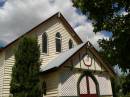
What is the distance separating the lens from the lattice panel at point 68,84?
2050 centimetres

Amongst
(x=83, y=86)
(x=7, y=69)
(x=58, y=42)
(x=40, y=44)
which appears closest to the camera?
(x=83, y=86)

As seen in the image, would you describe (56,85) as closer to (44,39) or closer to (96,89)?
(96,89)

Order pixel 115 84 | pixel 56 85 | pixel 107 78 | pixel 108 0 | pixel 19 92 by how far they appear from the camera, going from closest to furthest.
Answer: pixel 108 0
pixel 19 92
pixel 56 85
pixel 107 78
pixel 115 84

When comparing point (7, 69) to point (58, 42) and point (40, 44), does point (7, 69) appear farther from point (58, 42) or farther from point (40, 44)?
point (58, 42)

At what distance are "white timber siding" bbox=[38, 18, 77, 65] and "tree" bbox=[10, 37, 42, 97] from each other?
14.0ft

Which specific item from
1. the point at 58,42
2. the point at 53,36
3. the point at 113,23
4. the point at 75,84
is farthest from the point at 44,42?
the point at 113,23

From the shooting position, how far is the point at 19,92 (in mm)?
19172

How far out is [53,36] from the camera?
1051 inches

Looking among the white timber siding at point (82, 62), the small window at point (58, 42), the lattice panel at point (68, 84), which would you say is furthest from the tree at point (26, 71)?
the small window at point (58, 42)

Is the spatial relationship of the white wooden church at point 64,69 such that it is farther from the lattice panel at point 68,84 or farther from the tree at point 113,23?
the tree at point 113,23

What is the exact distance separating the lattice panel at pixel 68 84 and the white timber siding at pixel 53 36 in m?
4.40

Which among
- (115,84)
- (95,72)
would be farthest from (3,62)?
(115,84)

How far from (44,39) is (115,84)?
11.6 meters

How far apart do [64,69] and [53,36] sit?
6.61 metres
